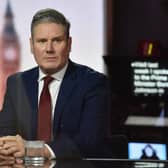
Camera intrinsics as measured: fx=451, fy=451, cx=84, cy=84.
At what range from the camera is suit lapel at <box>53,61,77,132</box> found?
1671 millimetres

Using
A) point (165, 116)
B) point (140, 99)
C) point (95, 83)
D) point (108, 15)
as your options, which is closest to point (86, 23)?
point (108, 15)

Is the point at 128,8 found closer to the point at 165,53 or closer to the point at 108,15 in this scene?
the point at 108,15

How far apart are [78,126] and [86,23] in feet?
1.31

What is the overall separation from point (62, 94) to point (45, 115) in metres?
0.10

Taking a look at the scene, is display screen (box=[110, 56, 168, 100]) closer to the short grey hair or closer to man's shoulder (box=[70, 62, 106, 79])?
man's shoulder (box=[70, 62, 106, 79])

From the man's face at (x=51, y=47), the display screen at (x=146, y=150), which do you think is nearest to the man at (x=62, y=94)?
the man's face at (x=51, y=47)

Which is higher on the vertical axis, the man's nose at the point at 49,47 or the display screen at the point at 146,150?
the man's nose at the point at 49,47

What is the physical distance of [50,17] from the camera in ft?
5.54

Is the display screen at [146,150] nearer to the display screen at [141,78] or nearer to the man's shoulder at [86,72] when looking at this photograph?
the display screen at [141,78]

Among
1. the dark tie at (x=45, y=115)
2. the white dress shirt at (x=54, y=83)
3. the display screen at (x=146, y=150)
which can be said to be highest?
the white dress shirt at (x=54, y=83)

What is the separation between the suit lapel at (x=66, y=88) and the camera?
1671 mm

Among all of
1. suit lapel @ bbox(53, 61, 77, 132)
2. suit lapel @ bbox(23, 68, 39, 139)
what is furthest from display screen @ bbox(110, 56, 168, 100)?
suit lapel @ bbox(23, 68, 39, 139)

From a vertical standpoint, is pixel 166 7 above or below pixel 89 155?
above

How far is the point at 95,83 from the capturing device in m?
1.69
